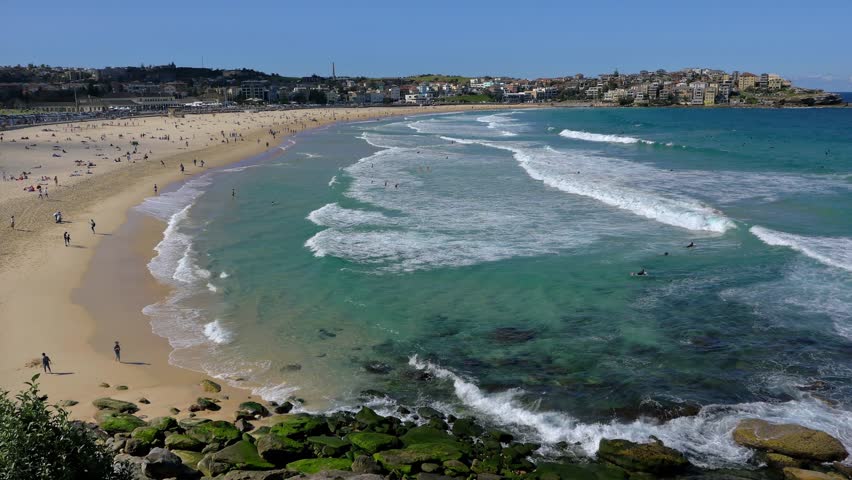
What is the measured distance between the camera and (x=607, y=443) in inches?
474

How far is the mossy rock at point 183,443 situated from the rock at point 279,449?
1.21m

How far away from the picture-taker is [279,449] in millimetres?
11578

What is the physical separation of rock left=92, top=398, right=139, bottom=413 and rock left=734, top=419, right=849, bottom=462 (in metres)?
12.4

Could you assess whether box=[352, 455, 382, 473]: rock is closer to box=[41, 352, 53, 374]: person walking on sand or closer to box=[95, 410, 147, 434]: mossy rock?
box=[95, 410, 147, 434]: mossy rock

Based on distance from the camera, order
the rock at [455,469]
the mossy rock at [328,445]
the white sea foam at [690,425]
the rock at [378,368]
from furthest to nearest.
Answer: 1. the rock at [378,368]
2. the white sea foam at [690,425]
3. the mossy rock at [328,445]
4. the rock at [455,469]

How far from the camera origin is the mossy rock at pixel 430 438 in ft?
39.3

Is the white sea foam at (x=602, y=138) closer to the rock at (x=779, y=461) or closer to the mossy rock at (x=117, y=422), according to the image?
the rock at (x=779, y=461)

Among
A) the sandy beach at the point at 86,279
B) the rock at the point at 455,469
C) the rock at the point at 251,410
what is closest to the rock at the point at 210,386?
the sandy beach at the point at 86,279

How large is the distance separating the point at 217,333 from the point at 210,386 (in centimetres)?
331

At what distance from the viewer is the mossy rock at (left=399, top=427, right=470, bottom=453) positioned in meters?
12.0

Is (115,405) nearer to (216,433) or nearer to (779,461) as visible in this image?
(216,433)

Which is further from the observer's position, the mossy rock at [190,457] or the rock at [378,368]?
the rock at [378,368]

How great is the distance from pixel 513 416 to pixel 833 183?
35.8 metres

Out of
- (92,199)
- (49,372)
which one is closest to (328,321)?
(49,372)
